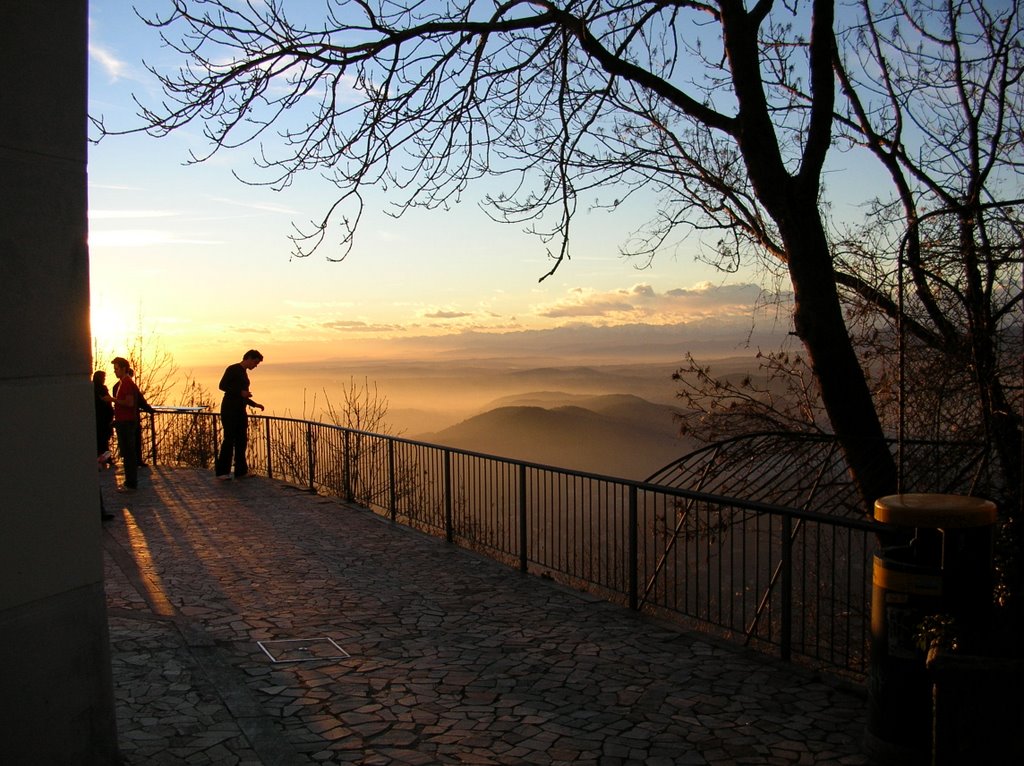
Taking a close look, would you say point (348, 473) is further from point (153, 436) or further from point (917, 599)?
point (917, 599)

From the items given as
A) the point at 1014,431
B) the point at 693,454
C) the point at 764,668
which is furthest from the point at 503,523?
the point at 1014,431

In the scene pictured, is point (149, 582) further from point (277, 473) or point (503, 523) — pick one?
point (277, 473)

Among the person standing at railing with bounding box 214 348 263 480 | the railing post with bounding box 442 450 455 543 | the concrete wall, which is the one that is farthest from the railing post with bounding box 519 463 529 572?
the person standing at railing with bounding box 214 348 263 480

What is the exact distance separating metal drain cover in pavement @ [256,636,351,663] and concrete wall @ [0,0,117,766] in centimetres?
203

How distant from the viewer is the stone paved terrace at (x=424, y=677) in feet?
16.9

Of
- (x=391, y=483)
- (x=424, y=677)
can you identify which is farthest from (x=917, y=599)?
(x=391, y=483)

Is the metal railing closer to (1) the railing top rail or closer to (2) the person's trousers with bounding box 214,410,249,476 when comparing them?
(1) the railing top rail

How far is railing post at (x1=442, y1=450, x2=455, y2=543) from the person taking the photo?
11.7m

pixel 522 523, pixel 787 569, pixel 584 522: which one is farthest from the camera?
pixel 584 522

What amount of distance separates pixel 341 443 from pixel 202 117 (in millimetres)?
6372

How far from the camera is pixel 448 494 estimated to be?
11836 mm

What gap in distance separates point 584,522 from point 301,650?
13.9 feet

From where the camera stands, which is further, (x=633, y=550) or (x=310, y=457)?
(x=310, y=457)

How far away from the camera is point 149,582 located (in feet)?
30.6
